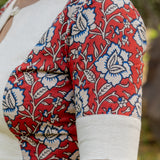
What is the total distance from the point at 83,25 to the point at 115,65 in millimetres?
161

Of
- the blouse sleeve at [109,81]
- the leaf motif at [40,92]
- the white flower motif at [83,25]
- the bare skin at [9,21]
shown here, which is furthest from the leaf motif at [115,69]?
the bare skin at [9,21]

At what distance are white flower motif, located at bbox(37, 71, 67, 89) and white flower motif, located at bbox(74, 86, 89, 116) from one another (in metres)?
0.09

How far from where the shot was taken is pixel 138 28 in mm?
1168

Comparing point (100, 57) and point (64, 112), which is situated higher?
point (100, 57)

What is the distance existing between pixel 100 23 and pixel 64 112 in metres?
0.31

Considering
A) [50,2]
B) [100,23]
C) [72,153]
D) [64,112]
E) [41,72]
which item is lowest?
[72,153]

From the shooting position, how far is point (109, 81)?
43.6 inches

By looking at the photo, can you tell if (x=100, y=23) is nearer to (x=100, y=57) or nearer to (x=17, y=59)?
(x=100, y=57)

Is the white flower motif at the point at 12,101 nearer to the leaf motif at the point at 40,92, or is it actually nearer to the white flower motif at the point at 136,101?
the leaf motif at the point at 40,92

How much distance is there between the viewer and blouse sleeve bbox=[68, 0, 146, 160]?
110 cm

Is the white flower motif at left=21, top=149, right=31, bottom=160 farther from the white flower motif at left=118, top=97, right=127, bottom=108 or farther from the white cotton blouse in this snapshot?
the white flower motif at left=118, top=97, right=127, bottom=108

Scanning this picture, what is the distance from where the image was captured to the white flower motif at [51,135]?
50.2 inches

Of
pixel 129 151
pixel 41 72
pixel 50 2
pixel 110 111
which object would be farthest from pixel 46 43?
pixel 129 151

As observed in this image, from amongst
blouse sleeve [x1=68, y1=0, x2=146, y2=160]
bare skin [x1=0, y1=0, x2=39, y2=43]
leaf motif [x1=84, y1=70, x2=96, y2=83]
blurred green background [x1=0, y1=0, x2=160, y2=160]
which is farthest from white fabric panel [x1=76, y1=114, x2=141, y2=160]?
blurred green background [x1=0, y1=0, x2=160, y2=160]
